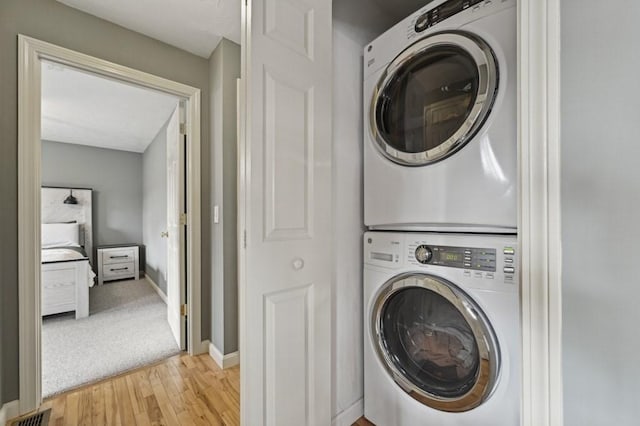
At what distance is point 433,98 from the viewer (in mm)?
1029

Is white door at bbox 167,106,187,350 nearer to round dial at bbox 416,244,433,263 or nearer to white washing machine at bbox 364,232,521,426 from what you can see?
white washing machine at bbox 364,232,521,426

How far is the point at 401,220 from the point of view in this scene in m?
1.09

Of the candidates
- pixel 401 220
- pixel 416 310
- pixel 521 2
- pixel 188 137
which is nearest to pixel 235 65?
pixel 188 137

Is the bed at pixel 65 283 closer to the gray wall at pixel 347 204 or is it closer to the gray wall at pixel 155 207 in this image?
the gray wall at pixel 155 207

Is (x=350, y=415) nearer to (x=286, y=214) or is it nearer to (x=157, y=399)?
(x=286, y=214)

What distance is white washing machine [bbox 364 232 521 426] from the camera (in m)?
0.83

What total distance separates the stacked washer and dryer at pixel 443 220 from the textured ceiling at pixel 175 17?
3.58ft

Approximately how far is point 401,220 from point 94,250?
5.48 metres

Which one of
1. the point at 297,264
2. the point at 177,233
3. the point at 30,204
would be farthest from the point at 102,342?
the point at 297,264

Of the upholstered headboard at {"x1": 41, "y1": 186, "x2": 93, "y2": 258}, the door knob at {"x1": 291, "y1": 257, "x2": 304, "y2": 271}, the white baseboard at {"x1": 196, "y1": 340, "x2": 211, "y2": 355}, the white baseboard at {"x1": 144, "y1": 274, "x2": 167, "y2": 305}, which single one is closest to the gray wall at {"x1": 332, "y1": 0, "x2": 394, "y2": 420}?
the door knob at {"x1": 291, "y1": 257, "x2": 304, "y2": 271}

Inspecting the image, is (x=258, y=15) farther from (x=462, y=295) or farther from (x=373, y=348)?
(x=373, y=348)

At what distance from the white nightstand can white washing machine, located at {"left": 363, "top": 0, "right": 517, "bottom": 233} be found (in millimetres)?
4961

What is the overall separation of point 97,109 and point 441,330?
4.13 meters

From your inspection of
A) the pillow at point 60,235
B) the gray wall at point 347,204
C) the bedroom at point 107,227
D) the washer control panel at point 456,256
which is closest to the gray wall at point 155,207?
the bedroom at point 107,227
